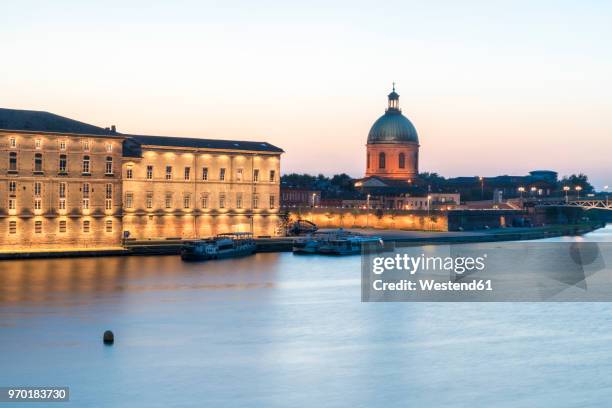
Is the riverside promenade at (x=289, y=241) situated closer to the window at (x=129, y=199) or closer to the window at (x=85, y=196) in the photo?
the window at (x=129, y=199)

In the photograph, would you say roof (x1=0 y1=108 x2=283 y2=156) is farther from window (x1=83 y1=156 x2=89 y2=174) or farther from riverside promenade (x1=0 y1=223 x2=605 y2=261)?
riverside promenade (x1=0 y1=223 x2=605 y2=261)

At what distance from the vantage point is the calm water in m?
27.9

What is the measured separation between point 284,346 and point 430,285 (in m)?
21.3

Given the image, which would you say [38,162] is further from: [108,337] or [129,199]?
[108,337]

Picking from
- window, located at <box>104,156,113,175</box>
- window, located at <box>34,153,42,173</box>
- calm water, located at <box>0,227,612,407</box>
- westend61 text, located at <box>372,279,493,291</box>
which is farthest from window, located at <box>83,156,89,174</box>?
westend61 text, located at <box>372,279,493,291</box>

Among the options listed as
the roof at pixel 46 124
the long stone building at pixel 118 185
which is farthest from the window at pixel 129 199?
the roof at pixel 46 124

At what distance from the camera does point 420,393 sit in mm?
28062

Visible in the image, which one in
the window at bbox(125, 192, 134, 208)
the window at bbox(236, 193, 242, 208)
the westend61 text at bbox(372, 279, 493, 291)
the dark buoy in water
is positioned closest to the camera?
the dark buoy in water

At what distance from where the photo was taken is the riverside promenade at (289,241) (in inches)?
2388

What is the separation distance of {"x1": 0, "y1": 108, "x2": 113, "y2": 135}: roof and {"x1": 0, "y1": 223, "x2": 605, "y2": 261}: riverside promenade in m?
7.41

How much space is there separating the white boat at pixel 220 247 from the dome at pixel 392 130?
64.7 metres

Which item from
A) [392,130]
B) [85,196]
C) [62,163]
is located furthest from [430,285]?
[392,130]

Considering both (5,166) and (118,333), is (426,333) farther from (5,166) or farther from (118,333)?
(5,166)

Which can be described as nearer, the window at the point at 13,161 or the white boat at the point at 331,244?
the window at the point at 13,161
